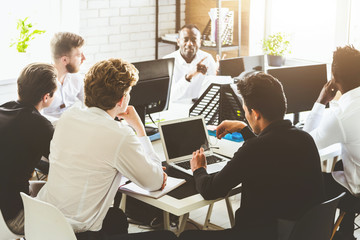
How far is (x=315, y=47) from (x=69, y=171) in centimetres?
370

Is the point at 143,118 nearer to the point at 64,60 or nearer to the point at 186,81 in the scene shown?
the point at 64,60

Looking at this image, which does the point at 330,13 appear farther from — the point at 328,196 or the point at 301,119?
the point at 328,196

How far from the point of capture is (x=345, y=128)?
2.60 m

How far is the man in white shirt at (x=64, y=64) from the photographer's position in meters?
3.60

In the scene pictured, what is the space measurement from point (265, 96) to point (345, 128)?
27.0 inches

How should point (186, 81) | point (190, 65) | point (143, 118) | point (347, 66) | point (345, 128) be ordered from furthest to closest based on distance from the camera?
point (190, 65) < point (186, 81) < point (143, 118) < point (347, 66) < point (345, 128)

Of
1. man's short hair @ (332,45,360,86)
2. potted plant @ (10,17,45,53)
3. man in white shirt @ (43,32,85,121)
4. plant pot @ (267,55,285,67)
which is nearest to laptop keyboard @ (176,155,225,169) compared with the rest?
man's short hair @ (332,45,360,86)

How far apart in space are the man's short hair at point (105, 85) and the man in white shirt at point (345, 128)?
1.14 metres

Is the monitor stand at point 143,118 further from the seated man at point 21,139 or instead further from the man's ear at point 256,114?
the man's ear at point 256,114

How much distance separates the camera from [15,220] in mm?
2377

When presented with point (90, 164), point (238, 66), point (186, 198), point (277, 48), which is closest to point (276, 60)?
point (277, 48)

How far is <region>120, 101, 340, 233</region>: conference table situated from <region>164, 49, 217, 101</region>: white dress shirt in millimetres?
437

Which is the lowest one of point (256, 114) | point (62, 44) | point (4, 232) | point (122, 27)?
point (4, 232)

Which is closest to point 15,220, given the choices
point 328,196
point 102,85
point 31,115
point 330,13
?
point 31,115
